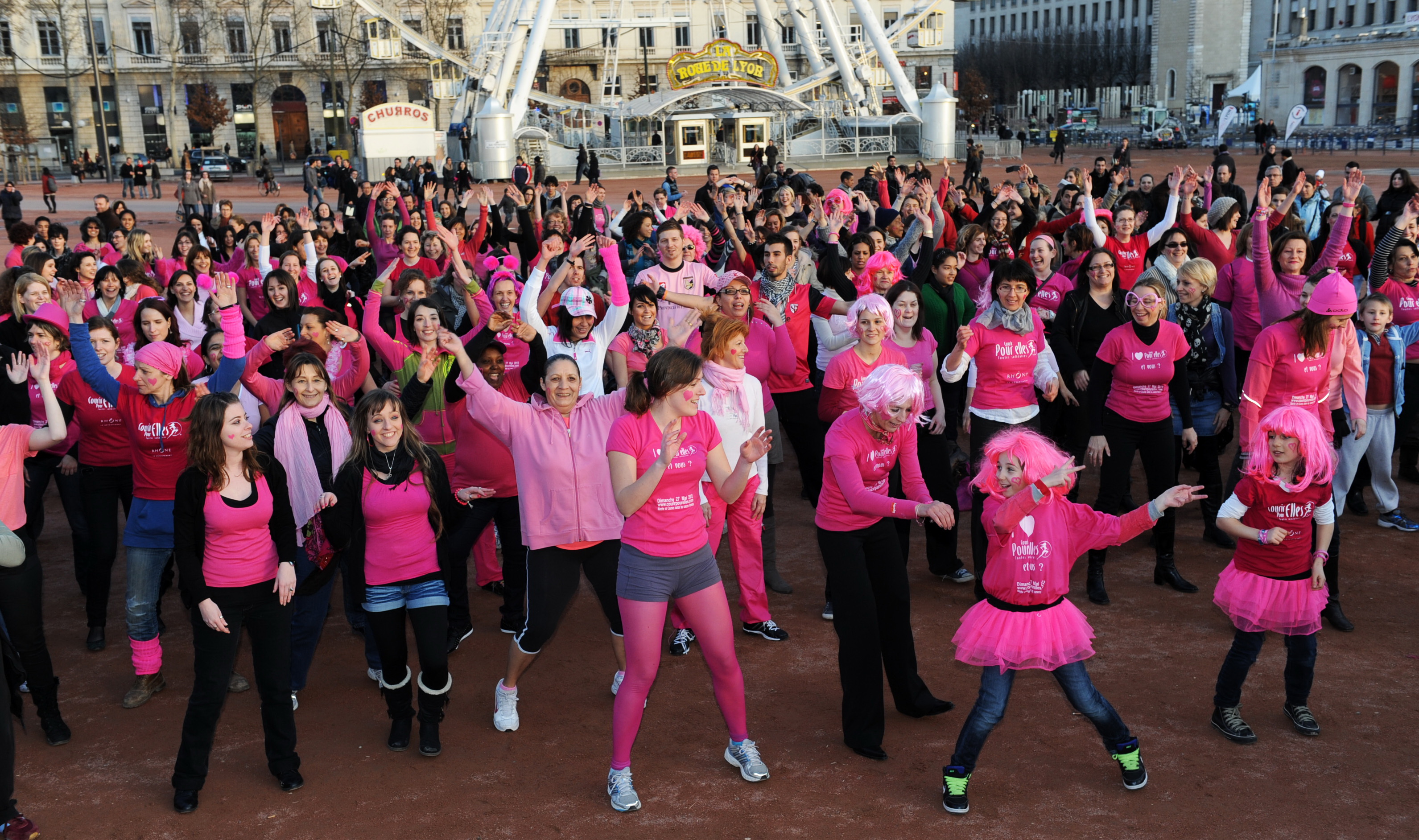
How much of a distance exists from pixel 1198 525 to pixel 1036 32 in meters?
119

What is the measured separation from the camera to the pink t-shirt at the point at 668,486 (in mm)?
4633

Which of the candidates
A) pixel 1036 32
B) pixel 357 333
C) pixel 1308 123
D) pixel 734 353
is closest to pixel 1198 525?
pixel 734 353

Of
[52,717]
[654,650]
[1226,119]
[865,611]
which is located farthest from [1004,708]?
[1226,119]

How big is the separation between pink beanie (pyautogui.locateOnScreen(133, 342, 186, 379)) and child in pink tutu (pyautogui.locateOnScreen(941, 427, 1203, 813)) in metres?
3.93

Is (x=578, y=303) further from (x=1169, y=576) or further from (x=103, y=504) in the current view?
(x=1169, y=576)

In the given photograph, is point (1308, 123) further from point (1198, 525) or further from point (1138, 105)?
point (1198, 525)

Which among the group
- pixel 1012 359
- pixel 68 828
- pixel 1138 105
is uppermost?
pixel 1138 105

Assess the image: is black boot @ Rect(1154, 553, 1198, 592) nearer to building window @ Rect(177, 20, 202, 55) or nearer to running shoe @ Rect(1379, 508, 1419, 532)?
running shoe @ Rect(1379, 508, 1419, 532)

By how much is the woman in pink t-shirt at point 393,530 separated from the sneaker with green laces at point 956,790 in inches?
87.4

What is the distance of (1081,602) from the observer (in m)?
6.87

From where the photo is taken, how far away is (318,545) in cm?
514

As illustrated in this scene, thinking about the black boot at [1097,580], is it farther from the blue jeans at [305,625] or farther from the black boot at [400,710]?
the blue jeans at [305,625]

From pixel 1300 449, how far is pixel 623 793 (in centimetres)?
315

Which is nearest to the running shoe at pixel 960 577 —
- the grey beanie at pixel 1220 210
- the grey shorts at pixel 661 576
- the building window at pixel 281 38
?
the grey shorts at pixel 661 576
